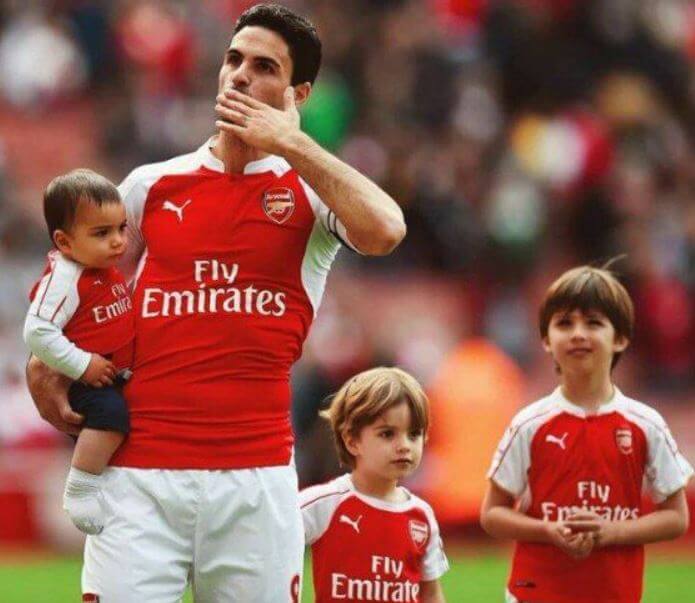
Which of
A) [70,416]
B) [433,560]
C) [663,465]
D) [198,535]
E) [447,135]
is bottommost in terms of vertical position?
[198,535]

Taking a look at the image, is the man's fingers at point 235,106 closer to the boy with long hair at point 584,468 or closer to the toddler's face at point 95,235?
the toddler's face at point 95,235

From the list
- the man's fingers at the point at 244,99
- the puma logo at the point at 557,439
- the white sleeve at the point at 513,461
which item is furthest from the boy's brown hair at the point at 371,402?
the man's fingers at the point at 244,99

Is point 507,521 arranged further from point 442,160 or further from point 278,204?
point 442,160

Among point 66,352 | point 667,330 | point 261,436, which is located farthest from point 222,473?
point 667,330

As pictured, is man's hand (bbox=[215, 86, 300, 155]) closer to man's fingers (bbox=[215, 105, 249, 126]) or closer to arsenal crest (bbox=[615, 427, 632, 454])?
man's fingers (bbox=[215, 105, 249, 126])

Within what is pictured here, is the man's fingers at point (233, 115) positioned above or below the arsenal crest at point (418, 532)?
above

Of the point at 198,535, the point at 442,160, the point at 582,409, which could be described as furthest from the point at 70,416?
the point at 442,160

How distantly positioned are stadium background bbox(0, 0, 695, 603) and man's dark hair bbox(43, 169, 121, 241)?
27.0ft

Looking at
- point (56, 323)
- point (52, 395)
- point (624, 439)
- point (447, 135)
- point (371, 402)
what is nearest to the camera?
point (56, 323)

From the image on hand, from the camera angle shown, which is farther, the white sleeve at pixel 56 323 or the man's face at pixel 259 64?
the man's face at pixel 259 64

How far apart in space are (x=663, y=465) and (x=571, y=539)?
48 centimetres

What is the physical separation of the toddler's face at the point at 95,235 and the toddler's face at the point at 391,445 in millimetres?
1247

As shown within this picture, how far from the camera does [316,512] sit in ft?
22.2

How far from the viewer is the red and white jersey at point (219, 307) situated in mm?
6000
